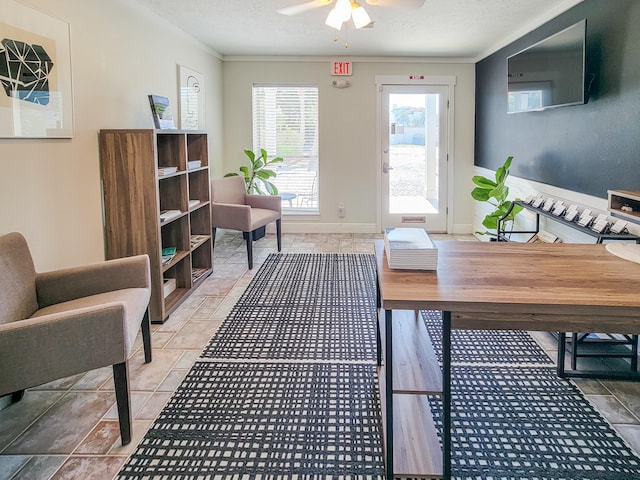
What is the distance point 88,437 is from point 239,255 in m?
3.53

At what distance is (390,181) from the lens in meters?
6.81

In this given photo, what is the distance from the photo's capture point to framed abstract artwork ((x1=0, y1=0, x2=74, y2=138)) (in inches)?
95.7

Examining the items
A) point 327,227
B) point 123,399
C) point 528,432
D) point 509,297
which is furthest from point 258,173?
point 509,297

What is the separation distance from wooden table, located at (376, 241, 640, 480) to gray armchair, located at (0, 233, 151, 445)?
112 cm

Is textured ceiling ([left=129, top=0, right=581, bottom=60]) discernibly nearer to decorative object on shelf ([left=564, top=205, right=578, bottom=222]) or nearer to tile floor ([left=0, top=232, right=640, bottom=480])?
decorative object on shelf ([left=564, top=205, right=578, bottom=222])

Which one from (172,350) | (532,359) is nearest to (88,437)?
(172,350)

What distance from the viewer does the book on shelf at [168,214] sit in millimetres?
3579

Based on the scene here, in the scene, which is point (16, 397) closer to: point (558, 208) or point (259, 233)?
point (558, 208)

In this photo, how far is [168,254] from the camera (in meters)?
3.76

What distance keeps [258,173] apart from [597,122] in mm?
3993

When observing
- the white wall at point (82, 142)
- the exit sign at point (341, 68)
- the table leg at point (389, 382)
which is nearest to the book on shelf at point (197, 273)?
the white wall at point (82, 142)

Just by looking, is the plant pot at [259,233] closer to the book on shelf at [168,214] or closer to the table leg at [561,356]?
the book on shelf at [168,214]

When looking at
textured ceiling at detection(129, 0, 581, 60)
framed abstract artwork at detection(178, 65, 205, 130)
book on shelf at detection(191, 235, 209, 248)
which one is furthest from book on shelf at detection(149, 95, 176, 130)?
framed abstract artwork at detection(178, 65, 205, 130)

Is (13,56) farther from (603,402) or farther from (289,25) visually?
(603,402)
